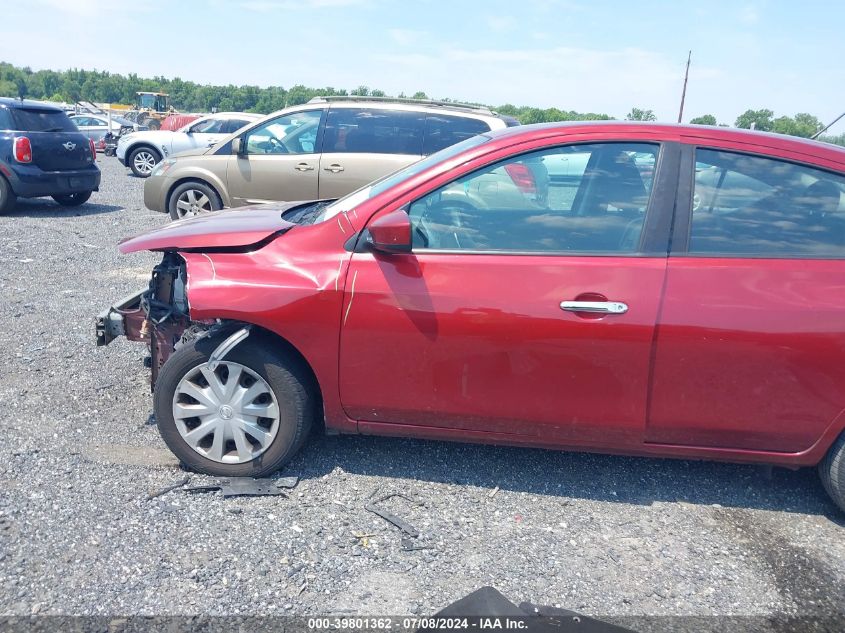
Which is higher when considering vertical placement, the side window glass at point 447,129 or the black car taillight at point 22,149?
the side window glass at point 447,129

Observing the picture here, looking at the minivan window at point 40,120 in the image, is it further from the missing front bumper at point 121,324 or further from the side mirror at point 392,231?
the side mirror at point 392,231

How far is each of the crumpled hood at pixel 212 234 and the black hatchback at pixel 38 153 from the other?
26.0ft

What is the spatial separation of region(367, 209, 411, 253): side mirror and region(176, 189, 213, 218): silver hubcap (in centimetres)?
698

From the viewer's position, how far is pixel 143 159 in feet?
59.3

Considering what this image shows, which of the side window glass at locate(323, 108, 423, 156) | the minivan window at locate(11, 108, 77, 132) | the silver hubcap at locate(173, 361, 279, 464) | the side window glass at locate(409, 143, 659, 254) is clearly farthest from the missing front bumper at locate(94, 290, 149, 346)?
the minivan window at locate(11, 108, 77, 132)

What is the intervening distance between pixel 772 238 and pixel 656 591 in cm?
167

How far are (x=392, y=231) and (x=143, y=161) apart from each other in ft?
55.6

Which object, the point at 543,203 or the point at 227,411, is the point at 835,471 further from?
the point at 227,411

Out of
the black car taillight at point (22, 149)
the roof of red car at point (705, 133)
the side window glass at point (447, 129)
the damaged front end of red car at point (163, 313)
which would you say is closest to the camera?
the roof of red car at point (705, 133)

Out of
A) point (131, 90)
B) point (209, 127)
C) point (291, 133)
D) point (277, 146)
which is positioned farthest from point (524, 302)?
point (131, 90)

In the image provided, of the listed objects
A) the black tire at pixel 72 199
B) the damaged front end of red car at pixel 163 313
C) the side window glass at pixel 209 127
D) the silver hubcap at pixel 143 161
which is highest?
the side window glass at pixel 209 127

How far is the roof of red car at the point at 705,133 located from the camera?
3311 mm

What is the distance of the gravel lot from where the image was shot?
2746 millimetres

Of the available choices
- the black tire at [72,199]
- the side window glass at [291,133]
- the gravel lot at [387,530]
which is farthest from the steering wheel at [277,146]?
the gravel lot at [387,530]
